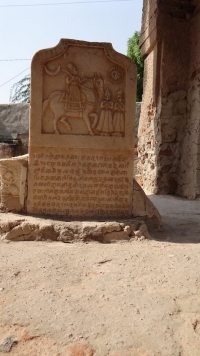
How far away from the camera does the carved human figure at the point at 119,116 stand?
10.6ft

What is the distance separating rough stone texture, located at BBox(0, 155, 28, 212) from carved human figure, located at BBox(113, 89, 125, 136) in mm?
940

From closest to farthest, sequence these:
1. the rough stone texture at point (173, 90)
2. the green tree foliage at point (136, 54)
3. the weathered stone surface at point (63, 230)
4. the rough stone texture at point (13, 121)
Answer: the weathered stone surface at point (63, 230)
the rough stone texture at point (173, 90)
the rough stone texture at point (13, 121)
the green tree foliage at point (136, 54)

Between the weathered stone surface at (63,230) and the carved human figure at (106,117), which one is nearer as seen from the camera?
the weathered stone surface at (63,230)

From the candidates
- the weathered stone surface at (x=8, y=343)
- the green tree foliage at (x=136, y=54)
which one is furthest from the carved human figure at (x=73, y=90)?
the green tree foliage at (x=136, y=54)

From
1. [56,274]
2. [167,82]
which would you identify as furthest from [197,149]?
[56,274]

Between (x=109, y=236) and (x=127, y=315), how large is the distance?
4.13 ft

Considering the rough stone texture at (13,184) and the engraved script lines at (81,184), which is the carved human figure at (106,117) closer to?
the engraved script lines at (81,184)

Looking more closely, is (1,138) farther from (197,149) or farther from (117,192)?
(117,192)

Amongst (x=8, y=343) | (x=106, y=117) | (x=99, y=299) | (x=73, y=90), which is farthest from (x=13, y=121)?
(x=8, y=343)

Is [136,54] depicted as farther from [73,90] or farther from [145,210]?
[145,210]

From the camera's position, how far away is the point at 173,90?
5.66m

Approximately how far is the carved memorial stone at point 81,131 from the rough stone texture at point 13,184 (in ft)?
0.23

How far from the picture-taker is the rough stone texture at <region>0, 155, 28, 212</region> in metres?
3.10

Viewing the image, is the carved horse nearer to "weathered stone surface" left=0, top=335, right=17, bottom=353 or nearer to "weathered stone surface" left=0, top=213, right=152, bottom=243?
"weathered stone surface" left=0, top=213, right=152, bottom=243
